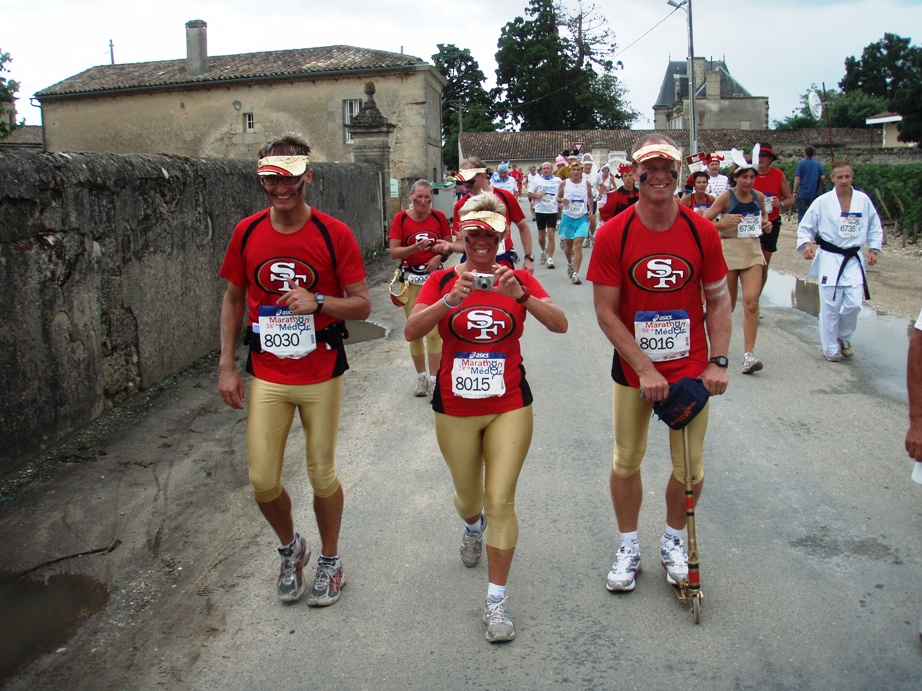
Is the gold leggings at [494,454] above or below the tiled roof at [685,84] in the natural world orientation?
below

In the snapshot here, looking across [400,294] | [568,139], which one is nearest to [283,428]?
[400,294]

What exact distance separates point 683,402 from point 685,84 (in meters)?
92.7

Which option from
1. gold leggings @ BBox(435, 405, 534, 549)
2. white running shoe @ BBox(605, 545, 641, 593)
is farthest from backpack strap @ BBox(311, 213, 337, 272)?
white running shoe @ BBox(605, 545, 641, 593)

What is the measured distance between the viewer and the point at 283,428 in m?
4.04

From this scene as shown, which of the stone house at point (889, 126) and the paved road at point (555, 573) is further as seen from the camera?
the stone house at point (889, 126)

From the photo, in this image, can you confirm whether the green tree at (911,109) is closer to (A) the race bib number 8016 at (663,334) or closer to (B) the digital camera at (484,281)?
(A) the race bib number 8016 at (663,334)

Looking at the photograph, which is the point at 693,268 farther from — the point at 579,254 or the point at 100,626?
the point at 579,254

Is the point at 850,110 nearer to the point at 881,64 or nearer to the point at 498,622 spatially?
the point at 881,64

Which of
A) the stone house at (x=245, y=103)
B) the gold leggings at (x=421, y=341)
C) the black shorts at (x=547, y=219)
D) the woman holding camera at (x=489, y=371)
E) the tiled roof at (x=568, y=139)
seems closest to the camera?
the woman holding camera at (x=489, y=371)

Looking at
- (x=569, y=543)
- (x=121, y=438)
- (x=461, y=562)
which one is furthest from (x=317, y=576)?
(x=121, y=438)

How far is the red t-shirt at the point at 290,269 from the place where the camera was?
13.1 feet

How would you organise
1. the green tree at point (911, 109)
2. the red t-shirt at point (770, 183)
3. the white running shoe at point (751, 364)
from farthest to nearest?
the green tree at point (911, 109) < the red t-shirt at point (770, 183) < the white running shoe at point (751, 364)

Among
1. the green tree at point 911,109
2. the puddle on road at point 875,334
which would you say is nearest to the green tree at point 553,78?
the green tree at point 911,109

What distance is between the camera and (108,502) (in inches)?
Result: 211
